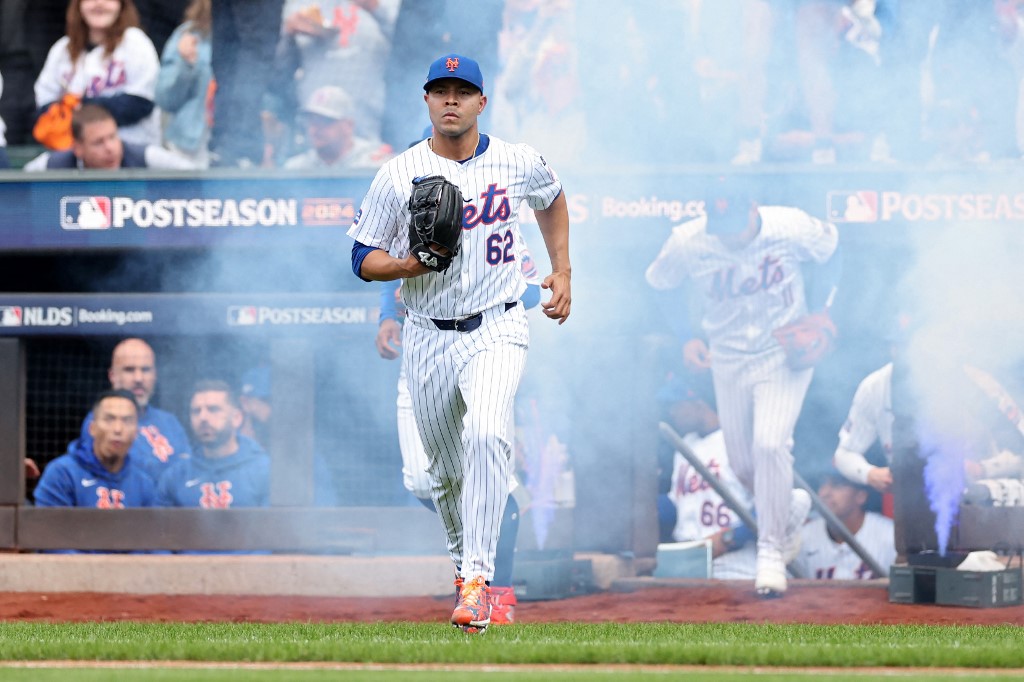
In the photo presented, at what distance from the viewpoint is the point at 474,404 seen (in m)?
4.50

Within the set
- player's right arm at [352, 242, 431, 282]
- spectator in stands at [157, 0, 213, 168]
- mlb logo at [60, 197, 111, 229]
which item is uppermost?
spectator in stands at [157, 0, 213, 168]

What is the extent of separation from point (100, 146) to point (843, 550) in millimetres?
4062

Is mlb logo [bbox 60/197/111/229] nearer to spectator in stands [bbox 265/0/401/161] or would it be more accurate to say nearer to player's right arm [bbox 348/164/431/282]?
spectator in stands [bbox 265/0/401/161]

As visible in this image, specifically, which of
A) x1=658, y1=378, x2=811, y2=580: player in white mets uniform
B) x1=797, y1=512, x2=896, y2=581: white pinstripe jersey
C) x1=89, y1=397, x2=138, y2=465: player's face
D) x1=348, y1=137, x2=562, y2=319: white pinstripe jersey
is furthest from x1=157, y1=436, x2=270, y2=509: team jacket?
x1=348, y1=137, x2=562, y2=319: white pinstripe jersey

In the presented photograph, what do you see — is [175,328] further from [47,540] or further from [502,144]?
[502,144]

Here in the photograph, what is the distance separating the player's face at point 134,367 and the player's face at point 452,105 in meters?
3.69

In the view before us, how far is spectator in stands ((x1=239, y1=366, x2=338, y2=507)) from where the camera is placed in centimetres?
772

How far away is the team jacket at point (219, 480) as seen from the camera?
25.4 feet

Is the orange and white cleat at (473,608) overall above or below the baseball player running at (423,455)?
below

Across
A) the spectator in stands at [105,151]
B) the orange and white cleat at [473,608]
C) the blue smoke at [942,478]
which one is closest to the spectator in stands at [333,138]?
the spectator in stands at [105,151]

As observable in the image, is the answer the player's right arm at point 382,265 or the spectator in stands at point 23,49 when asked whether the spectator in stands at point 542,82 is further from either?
the player's right arm at point 382,265

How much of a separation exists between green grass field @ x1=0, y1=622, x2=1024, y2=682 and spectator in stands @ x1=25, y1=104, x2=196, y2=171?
11.6ft

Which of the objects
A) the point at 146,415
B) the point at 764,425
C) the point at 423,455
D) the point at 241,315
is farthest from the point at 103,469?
the point at 764,425

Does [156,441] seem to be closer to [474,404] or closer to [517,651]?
[474,404]
